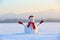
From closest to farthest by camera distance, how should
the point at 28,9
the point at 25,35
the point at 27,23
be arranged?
the point at 25,35
the point at 27,23
the point at 28,9

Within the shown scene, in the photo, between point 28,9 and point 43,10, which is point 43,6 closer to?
point 43,10

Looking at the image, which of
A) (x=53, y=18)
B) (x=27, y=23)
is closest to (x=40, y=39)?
(x=27, y=23)

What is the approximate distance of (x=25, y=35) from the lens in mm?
1134

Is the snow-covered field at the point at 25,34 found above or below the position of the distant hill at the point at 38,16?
below

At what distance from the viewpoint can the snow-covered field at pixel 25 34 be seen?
113 cm

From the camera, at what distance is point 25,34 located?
1.15 meters

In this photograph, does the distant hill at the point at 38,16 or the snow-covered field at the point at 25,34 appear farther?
the distant hill at the point at 38,16

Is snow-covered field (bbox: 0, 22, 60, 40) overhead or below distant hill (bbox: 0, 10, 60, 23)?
below

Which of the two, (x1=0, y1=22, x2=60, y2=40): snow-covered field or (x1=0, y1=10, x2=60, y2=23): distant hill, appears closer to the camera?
(x1=0, y1=22, x2=60, y2=40): snow-covered field

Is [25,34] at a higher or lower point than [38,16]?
lower

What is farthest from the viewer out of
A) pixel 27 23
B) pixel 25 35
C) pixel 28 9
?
pixel 28 9

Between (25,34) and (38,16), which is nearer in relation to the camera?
(25,34)

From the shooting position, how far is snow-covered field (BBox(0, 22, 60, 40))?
1.13 metres

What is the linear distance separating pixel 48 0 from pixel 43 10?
104mm
